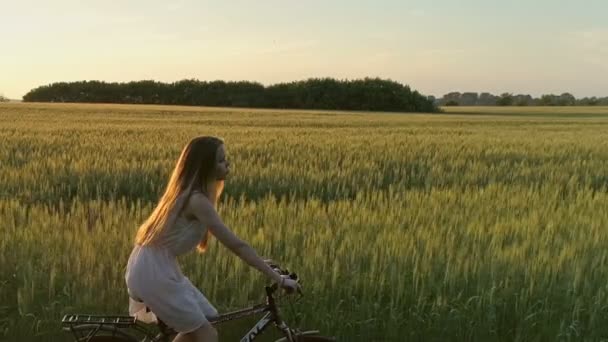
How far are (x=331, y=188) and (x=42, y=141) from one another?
25.5ft

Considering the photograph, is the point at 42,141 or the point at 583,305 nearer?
the point at 583,305

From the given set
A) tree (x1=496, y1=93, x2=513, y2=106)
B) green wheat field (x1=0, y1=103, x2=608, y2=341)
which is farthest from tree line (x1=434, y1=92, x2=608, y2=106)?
green wheat field (x1=0, y1=103, x2=608, y2=341)

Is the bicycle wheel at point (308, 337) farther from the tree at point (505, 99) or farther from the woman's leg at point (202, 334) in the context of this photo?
the tree at point (505, 99)

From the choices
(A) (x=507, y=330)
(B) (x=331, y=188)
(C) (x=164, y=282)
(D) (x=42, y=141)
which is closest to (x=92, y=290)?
(C) (x=164, y=282)

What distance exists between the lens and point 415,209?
18.3 ft

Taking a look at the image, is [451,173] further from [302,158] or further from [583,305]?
[583,305]

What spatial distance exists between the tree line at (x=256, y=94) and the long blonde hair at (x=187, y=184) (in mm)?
65732

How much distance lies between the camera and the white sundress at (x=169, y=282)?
2.63 meters

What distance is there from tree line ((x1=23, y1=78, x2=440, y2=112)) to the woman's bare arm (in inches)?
2592

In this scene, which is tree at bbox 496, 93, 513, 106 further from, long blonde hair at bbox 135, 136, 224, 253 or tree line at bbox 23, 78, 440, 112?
long blonde hair at bbox 135, 136, 224, 253

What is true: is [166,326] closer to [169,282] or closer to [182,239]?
[169,282]

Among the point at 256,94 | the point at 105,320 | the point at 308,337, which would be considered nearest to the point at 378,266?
the point at 308,337

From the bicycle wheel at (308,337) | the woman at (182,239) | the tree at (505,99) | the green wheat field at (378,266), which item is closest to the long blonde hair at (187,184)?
the woman at (182,239)

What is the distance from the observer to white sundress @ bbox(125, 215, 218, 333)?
104 inches
